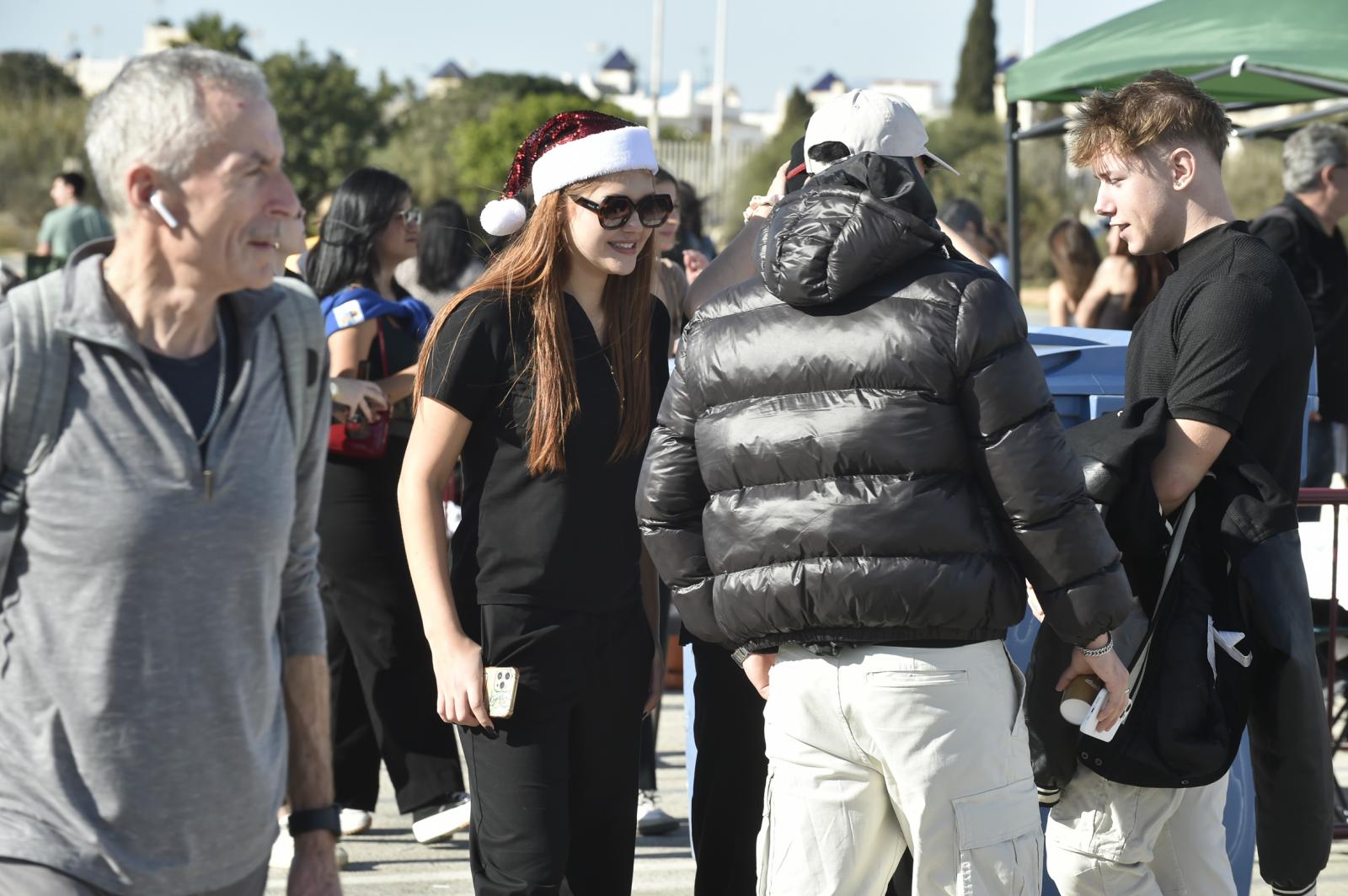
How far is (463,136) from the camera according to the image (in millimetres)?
53812

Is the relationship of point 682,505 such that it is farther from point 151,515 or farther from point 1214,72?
point 1214,72

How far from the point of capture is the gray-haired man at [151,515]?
6.36 ft

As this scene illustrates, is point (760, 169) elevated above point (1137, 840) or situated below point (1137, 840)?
above

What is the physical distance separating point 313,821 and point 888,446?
3.45ft

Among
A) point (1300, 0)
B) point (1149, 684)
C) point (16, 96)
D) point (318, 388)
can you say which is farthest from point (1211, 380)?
point (16, 96)

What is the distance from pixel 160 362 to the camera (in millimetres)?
2012

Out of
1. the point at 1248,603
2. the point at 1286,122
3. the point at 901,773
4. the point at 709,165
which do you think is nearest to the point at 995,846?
the point at 901,773

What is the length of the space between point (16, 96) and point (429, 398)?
204ft

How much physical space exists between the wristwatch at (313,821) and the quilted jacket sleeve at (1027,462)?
1.15m

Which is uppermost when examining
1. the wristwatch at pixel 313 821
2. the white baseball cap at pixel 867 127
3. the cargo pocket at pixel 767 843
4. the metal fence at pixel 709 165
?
the metal fence at pixel 709 165

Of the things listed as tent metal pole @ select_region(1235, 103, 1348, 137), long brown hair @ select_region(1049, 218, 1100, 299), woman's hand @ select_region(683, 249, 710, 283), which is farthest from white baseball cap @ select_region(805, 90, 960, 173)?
long brown hair @ select_region(1049, 218, 1100, 299)

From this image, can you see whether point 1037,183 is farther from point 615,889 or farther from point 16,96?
point 615,889

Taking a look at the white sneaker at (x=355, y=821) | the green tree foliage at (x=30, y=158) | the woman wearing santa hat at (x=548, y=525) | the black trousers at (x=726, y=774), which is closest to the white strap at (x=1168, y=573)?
the black trousers at (x=726, y=774)

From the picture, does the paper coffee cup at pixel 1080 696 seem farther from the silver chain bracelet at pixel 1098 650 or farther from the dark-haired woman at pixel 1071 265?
the dark-haired woman at pixel 1071 265
